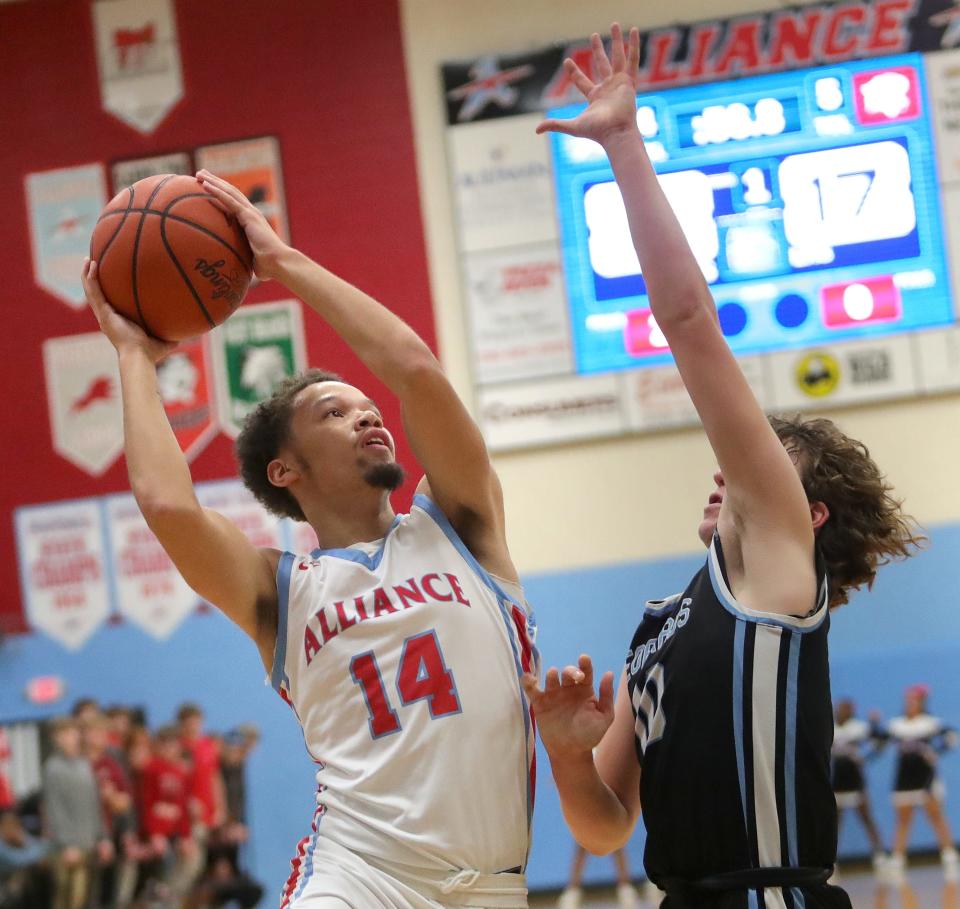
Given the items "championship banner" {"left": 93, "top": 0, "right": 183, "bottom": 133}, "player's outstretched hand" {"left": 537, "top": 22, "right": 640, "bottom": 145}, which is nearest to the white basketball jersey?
"player's outstretched hand" {"left": 537, "top": 22, "right": 640, "bottom": 145}

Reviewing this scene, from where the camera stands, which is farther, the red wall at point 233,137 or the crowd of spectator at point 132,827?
the red wall at point 233,137

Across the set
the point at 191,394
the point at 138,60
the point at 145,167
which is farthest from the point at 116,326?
the point at 138,60

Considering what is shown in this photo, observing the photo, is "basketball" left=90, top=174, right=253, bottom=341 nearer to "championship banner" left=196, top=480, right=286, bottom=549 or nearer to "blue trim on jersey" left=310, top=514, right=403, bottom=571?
"blue trim on jersey" left=310, top=514, right=403, bottom=571

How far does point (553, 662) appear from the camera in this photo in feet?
25.2

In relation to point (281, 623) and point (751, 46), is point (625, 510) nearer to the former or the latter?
point (751, 46)

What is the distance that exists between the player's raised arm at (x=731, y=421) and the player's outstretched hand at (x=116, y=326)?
4.13 ft

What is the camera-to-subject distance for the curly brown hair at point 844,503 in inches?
87.8

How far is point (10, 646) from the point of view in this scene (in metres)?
7.96

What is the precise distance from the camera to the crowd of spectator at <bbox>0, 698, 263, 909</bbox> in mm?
7559

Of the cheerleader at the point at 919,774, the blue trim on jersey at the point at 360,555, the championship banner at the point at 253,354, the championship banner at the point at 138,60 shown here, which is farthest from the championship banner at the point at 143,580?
the blue trim on jersey at the point at 360,555

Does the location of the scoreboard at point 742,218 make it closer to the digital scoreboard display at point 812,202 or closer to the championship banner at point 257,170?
the digital scoreboard display at point 812,202

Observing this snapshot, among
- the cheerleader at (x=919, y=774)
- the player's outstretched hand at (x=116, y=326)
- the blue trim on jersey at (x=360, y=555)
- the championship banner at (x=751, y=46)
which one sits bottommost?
the cheerleader at (x=919, y=774)

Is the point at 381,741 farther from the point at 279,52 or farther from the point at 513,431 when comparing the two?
the point at 279,52

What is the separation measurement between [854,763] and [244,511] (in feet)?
13.1
